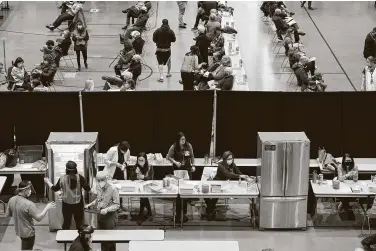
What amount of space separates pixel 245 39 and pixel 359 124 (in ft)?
37.9

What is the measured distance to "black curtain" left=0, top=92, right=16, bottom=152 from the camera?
58.4 ft

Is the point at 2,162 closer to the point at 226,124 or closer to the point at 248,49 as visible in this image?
the point at 226,124

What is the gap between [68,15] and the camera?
28.6m

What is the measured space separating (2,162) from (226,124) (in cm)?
442

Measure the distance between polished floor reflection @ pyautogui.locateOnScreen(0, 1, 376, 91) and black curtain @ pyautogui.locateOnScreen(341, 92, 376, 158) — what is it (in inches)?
226

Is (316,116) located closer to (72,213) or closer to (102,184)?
(102,184)

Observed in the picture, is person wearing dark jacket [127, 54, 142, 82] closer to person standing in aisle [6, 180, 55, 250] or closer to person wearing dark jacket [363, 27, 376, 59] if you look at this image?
person wearing dark jacket [363, 27, 376, 59]

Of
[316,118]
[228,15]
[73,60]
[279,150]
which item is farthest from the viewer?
[228,15]

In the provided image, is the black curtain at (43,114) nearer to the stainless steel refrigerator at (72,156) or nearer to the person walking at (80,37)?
the stainless steel refrigerator at (72,156)

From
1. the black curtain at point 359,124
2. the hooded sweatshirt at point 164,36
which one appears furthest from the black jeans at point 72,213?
the hooded sweatshirt at point 164,36

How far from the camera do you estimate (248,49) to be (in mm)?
28203

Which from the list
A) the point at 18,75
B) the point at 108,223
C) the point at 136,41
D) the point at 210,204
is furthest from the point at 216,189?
the point at 136,41

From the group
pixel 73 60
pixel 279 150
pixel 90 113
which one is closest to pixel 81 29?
pixel 73 60

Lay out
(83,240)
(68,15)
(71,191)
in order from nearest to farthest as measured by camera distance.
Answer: (83,240) < (71,191) < (68,15)
